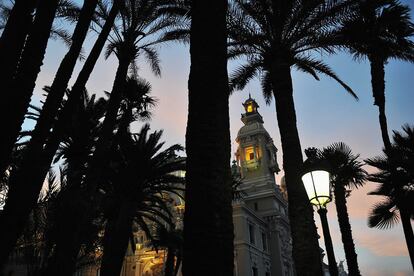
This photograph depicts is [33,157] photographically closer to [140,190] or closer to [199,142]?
[199,142]

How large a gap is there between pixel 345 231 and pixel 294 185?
9251 millimetres

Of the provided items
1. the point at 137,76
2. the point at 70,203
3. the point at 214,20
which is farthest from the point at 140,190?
the point at 214,20

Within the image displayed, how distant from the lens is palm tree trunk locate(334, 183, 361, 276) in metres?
15.4

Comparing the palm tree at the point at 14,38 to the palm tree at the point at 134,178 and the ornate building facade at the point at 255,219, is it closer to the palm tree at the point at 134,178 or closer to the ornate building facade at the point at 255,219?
the palm tree at the point at 134,178

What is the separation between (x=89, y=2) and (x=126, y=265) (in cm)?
3818

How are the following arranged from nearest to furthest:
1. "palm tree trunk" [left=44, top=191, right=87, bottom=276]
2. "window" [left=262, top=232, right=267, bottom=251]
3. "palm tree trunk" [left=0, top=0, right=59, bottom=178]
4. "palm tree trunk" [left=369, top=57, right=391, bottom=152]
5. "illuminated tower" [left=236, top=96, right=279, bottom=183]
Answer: "palm tree trunk" [left=0, top=0, right=59, bottom=178] < "palm tree trunk" [left=44, top=191, right=87, bottom=276] < "palm tree trunk" [left=369, top=57, right=391, bottom=152] < "window" [left=262, top=232, right=267, bottom=251] < "illuminated tower" [left=236, top=96, right=279, bottom=183]

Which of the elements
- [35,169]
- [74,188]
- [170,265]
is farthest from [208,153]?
[170,265]

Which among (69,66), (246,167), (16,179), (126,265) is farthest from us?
(246,167)

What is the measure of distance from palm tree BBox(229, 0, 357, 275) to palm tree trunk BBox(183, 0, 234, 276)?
4870mm

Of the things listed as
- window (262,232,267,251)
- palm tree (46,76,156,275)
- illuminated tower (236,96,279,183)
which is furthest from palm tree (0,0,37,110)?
illuminated tower (236,96,279,183)

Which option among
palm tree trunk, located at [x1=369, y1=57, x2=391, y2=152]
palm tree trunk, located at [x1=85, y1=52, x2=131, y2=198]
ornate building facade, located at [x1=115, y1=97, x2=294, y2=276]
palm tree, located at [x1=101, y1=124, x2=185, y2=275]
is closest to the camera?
palm tree trunk, located at [x1=85, y1=52, x2=131, y2=198]

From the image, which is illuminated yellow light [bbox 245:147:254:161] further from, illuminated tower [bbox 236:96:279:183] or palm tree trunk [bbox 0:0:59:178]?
palm tree trunk [bbox 0:0:59:178]

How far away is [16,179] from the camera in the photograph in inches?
220

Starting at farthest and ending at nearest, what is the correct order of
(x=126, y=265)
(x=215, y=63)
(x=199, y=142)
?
(x=126, y=265) < (x=215, y=63) < (x=199, y=142)
